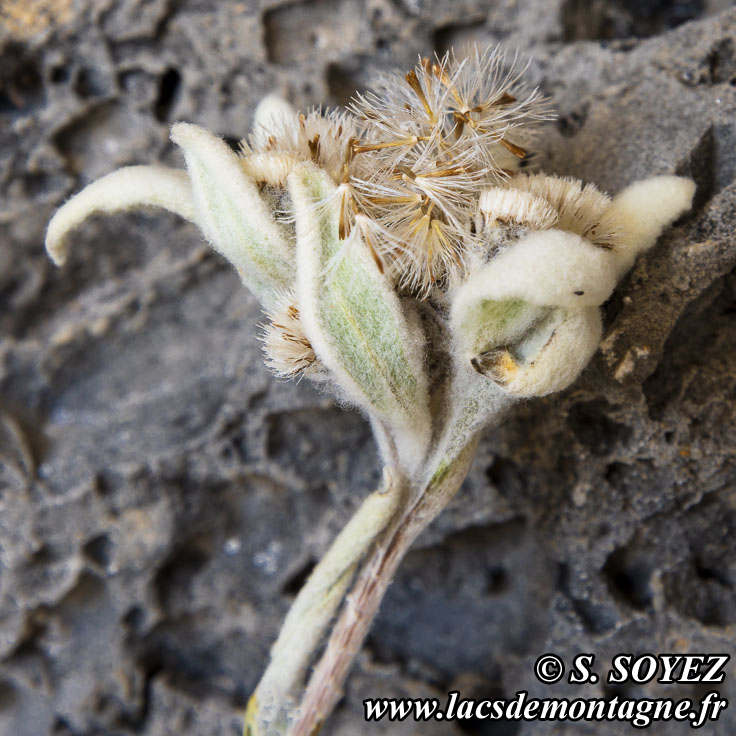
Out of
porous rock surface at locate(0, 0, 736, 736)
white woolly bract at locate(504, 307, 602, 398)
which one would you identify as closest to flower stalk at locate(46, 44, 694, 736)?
white woolly bract at locate(504, 307, 602, 398)

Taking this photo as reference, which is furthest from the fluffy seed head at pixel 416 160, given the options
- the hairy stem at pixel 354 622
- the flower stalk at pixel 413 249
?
the hairy stem at pixel 354 622

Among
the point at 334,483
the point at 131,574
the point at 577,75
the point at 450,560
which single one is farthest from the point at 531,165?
the point at 131,574

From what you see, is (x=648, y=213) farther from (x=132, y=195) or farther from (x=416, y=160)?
(x=132, y=195)

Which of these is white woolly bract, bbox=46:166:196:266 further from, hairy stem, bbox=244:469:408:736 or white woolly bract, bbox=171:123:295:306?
hairy stem, bbox=244:469:408:736

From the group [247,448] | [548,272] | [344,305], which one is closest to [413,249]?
[344,305]

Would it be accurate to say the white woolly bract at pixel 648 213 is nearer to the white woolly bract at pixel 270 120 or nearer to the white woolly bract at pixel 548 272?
the white woolly bract at pixel 548 272

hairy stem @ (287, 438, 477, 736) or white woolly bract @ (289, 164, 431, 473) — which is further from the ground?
white woolly bract @ (289, 164, 431, 473)
